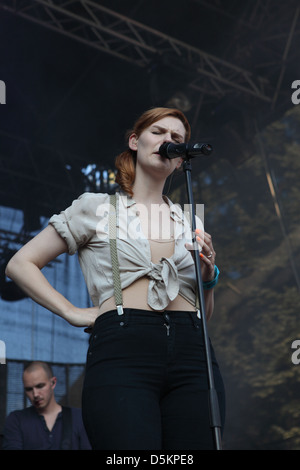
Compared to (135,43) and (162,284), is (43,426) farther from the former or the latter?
(135,43)

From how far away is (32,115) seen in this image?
5227mm

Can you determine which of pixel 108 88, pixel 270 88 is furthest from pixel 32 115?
pixel 270 88

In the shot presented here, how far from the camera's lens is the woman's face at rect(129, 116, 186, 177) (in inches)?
58.2

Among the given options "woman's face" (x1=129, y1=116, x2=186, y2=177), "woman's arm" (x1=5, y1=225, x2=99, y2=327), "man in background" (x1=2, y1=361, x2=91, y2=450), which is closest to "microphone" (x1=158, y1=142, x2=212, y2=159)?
"woman's face" (x1=129, y1=116, x2=186, y2=177)

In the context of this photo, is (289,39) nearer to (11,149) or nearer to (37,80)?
(37,80)

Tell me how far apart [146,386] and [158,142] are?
2.11ft

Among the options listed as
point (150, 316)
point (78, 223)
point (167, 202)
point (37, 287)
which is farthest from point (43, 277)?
point (167, 202)

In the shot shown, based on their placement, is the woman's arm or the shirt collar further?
the shirt collar

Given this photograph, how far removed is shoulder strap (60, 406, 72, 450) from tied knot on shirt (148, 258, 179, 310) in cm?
252

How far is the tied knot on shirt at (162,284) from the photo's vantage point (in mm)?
1266

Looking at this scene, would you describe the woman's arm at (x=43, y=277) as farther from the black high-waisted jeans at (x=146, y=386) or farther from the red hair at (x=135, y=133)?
the red hair at (x=135, y=133)

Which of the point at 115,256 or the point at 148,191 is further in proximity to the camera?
the point at 148,191

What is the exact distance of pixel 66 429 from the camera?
3559mm

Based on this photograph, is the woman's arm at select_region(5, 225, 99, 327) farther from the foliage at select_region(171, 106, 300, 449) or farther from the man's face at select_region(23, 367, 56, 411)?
the foliage at select_region(171, 106, 300, 449)
